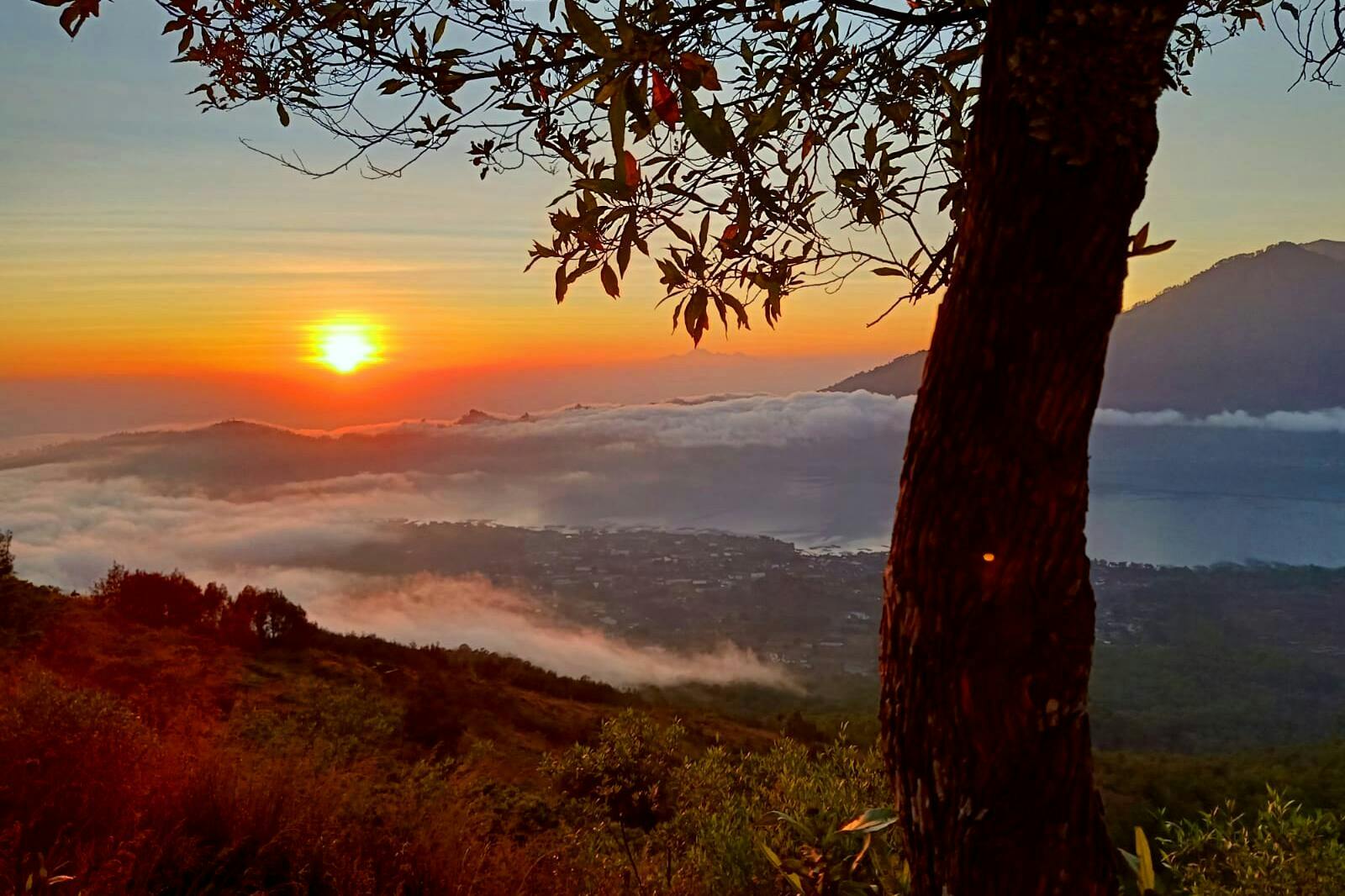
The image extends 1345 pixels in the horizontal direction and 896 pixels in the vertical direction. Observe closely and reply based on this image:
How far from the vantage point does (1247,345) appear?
149 metres

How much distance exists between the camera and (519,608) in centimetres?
7394

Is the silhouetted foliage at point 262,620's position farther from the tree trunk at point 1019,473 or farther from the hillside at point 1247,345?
the hillside at point 1247,345

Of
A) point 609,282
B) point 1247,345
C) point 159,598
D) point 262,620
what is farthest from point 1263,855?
point 1247,345

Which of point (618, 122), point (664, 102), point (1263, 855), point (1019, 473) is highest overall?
point (664, 102)

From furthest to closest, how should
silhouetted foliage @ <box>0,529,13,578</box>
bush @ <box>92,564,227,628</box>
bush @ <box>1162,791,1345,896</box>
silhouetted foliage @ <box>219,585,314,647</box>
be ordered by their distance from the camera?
bush @ <box>92,564,227,628</box> < silhouetted foliage @ <box>219,585,314,647</box> < silhouetted foliage @ <box>0,529,13,578</box> < bush @ <box>1162,791,1345,896</box>

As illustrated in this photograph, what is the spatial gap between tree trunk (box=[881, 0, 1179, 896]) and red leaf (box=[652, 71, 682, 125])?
56 centimetres

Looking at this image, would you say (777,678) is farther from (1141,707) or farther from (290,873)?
(290,873)

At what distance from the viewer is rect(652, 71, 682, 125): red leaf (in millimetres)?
1438

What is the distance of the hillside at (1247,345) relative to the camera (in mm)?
139375

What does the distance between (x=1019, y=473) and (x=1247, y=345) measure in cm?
18247

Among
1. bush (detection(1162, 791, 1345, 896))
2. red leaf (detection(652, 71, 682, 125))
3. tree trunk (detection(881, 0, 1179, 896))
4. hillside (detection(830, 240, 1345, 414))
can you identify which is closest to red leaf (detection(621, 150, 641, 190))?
red leaf (detection(652, 71, 682, 125))

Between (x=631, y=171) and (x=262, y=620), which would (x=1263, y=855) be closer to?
(x=631, y=171)

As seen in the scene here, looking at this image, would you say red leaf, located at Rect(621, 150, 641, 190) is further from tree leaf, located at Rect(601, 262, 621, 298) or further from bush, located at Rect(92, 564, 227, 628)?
bush, located at Rect(92, 564, 227, 628)

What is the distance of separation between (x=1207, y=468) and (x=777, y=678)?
141503 mm
